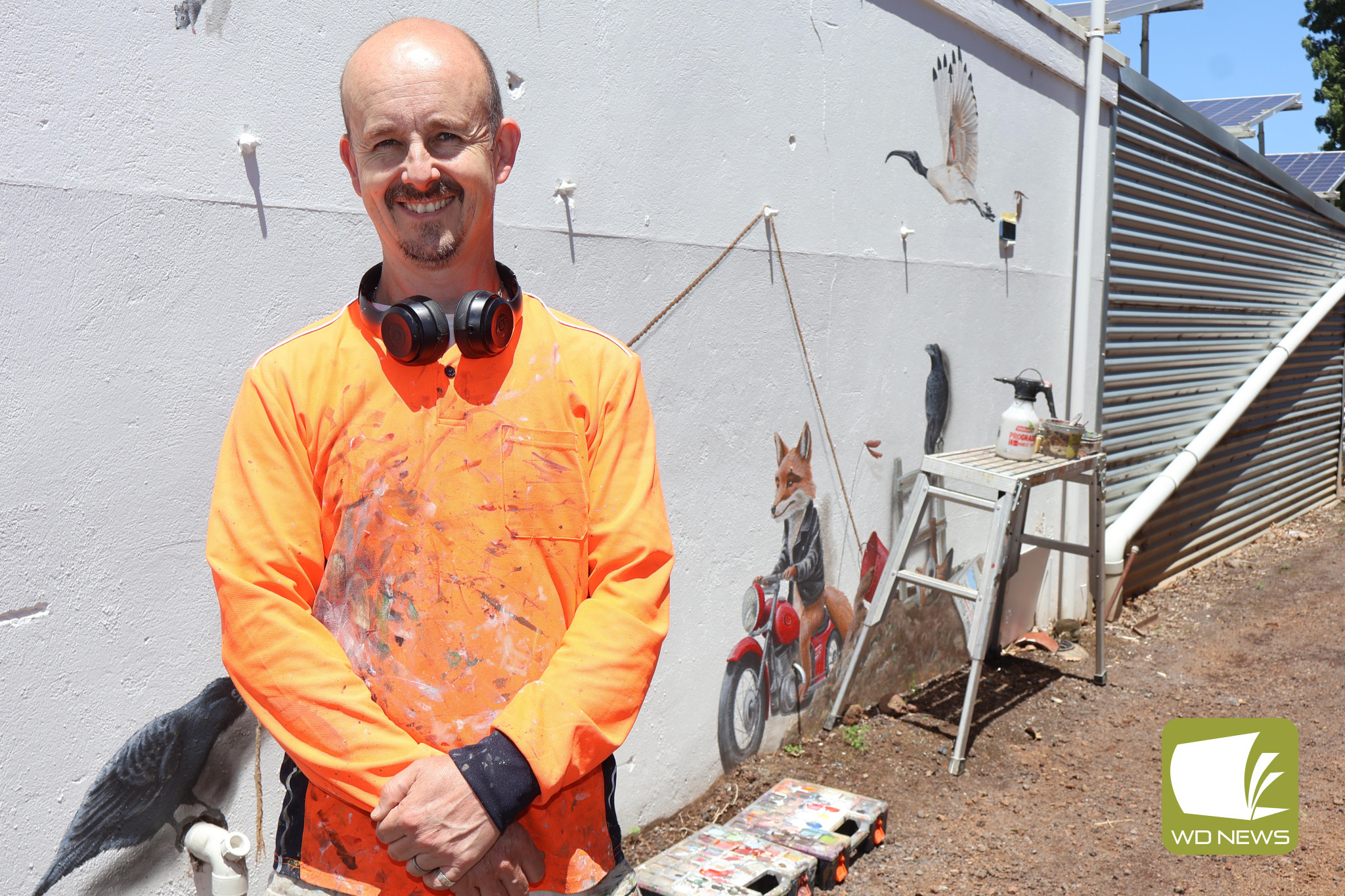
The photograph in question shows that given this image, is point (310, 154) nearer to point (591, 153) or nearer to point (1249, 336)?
point (591, 153)

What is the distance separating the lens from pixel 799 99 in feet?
12.7

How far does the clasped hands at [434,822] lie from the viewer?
135 centimetres

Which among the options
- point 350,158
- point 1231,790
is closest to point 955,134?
point 1231,790

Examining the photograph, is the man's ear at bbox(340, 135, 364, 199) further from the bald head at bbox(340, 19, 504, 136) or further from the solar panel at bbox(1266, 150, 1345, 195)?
the solar panel at bbox(1266, 150, 1345, 195)

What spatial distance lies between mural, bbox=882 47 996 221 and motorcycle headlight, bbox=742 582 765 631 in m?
2.17

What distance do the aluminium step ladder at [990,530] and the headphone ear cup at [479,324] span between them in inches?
120

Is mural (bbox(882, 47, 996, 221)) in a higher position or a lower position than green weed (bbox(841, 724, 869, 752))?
higher

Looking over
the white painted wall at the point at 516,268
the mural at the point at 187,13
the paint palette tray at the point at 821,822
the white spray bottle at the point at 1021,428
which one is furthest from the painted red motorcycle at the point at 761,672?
the mural at the point at 187,13

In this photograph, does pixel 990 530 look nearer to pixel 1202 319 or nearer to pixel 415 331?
pixel 415 331

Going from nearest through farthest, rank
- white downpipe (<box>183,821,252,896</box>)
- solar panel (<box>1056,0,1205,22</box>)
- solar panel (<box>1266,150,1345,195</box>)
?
white downpipe (<box>183,821,252,896</box>) < solar panel (<box>1056,0,1205,22</box>) < solar panel (<box>1266,150,1345,195</box>)

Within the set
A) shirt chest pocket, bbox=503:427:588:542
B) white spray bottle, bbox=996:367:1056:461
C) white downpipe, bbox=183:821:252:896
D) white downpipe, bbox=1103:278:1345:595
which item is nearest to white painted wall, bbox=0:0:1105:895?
white downpipe, bbox=183:821:252:896

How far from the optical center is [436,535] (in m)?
1.54

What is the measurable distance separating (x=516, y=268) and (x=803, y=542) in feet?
6.18

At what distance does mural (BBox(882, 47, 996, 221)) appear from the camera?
4.69 metres
